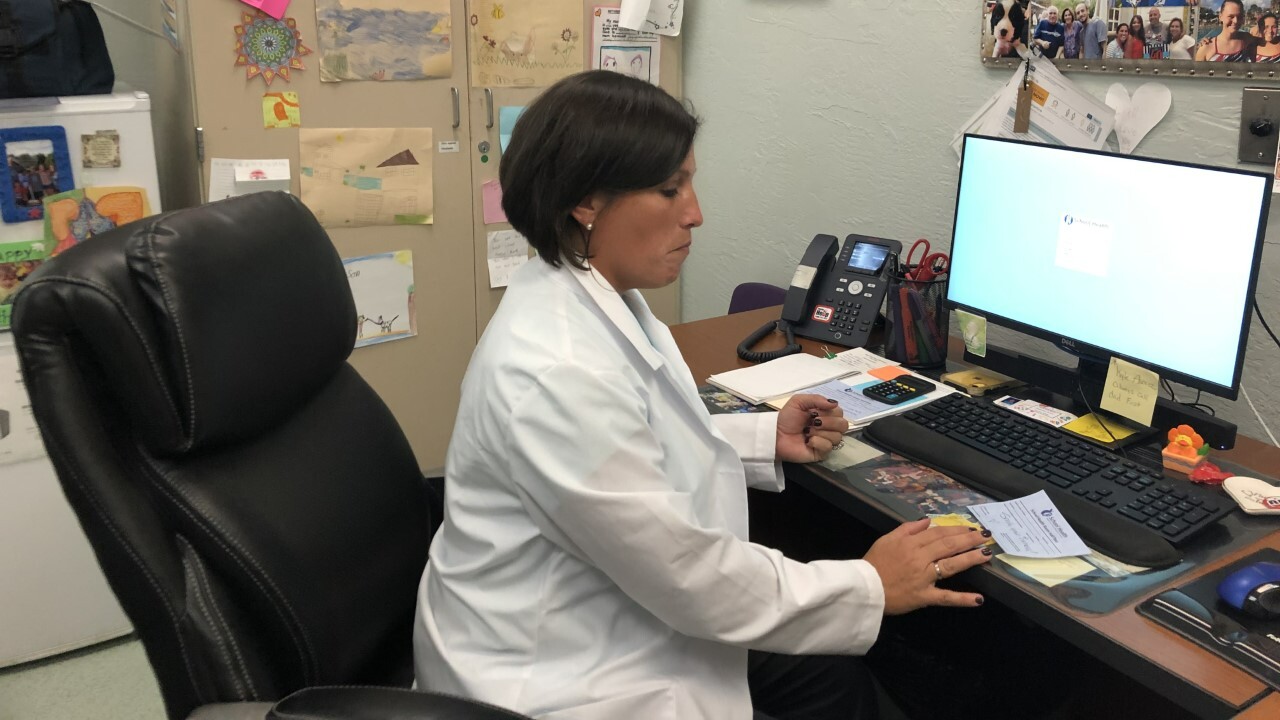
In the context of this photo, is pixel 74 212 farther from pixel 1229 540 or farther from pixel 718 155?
pixel 1229 540

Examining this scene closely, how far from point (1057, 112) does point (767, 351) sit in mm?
672

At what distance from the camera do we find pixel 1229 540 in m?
1.17

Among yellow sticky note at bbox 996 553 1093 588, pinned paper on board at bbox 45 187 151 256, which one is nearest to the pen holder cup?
yellow sticky note at bbox 996 553 1093 588

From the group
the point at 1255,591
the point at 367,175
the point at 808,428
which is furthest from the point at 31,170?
the point at 1255,591

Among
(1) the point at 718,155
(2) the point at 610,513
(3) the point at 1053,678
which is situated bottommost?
(3) the point at 1053,678

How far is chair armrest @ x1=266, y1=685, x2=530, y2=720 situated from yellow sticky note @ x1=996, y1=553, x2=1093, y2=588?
0.58 meters

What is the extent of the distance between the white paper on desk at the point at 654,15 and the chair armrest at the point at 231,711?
80.7 inches

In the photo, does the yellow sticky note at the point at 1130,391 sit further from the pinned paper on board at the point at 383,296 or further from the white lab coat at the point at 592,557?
the pinned paper on board at the point at 383,296

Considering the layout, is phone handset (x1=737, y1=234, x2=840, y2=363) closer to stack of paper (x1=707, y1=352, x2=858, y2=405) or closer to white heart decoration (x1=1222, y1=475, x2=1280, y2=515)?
stack of paper (x1=707, y1=352, x2=858, y2=405)

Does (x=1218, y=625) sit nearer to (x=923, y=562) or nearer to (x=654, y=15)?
(x=923, y=562)

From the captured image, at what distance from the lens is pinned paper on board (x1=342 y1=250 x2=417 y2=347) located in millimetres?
2430

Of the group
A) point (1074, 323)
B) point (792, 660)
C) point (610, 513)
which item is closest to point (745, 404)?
point (792, 660)

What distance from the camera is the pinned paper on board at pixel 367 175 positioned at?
230 cm

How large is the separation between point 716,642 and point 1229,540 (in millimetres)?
630
